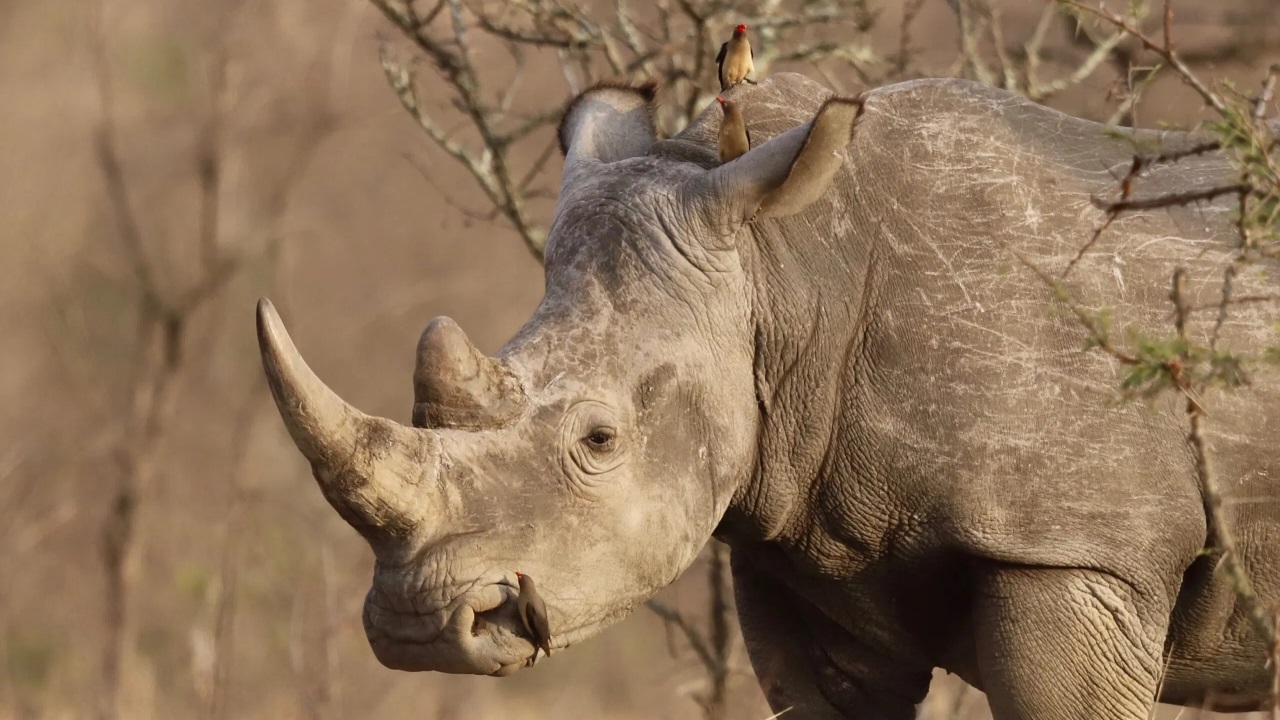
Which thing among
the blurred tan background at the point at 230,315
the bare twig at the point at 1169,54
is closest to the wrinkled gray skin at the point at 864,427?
the bare twig at the point at 1169,54

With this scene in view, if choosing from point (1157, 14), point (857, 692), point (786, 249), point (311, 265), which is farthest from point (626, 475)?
point (311, 265)

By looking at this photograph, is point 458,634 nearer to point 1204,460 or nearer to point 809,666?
point 809,666

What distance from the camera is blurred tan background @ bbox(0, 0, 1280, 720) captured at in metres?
9.17

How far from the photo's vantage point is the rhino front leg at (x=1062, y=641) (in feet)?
15.1

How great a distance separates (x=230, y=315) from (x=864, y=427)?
14.6 m

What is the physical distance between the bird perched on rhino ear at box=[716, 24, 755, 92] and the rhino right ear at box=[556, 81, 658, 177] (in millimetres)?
223

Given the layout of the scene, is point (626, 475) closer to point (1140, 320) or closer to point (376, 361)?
point (1140, 320)

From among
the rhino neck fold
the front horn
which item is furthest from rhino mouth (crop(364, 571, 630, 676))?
the rhino neck fold

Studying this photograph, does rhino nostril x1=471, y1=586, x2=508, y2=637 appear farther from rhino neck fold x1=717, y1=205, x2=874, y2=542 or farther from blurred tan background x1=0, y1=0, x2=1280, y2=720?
blurred tan background x1=0, y1=0, x2=1280, y2=720

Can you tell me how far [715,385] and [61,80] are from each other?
16855 mm

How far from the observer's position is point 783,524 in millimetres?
4934

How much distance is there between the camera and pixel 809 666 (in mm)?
5426

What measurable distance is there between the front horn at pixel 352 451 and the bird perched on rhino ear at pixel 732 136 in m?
1.22

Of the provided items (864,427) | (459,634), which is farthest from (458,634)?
(864,427)
